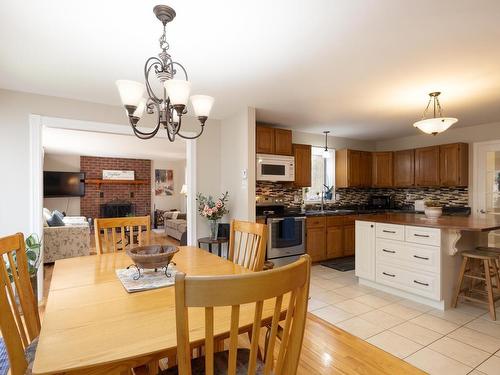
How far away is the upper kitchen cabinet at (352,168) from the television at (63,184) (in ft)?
23.9

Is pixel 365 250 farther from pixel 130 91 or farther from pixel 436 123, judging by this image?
pixel 130 91

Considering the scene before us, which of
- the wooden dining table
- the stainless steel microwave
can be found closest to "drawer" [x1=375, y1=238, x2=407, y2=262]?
the stainless steel microwave

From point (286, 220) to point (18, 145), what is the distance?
132 inches

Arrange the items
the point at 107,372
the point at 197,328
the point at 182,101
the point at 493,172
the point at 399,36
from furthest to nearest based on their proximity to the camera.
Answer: the point at 493,172 < the point at 399,36 < the point at 182,101 < the point at 197,328 < the point at 107,372

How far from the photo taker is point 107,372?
83cm

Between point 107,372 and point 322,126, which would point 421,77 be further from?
point 107,372

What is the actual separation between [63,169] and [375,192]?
8596 mm

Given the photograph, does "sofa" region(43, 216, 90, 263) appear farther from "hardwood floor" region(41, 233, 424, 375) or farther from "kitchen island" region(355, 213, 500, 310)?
"kitchen island" region(355, 213, 500, 310)

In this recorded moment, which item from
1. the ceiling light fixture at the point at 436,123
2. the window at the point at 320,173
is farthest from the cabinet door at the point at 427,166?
the ceiling light fixture at the point at 436,123

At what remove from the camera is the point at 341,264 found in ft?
14.9

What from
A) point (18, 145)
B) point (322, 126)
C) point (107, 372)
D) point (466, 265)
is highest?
point (322, 126)

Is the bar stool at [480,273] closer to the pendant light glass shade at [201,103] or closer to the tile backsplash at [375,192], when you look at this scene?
the tile backsplash at [375,192]

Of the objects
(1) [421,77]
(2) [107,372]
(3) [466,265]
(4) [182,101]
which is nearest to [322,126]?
(1) [421,77]

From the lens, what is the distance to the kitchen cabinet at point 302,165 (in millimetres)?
4781
